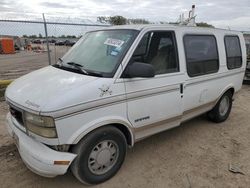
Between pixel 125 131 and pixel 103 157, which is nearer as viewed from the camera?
pixel 103 157

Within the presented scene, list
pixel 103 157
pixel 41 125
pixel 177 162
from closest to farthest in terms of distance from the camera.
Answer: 1. pixel 41 125
2. pixel 103 157
3. pixel 177 162

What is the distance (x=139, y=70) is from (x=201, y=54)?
1786 millimetres

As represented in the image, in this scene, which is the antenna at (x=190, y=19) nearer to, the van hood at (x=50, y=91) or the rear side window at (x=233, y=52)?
the rear side window at (x=233, y=52)

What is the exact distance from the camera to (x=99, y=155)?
298cm

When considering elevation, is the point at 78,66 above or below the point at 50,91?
above

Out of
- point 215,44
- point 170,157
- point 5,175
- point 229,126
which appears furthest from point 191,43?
point 5,175

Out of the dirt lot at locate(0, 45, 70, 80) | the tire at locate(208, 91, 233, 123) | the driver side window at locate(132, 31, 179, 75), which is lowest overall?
the dirt lot at locate(0, 45, 70, 80)

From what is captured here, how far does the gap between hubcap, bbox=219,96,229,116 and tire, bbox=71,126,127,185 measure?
289 cm

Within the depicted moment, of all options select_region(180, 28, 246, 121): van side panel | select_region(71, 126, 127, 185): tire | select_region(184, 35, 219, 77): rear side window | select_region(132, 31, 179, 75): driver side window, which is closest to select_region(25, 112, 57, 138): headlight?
select_region(71, 126, 127, 185): tire

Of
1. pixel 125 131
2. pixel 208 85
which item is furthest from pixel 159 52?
pixel 208 85

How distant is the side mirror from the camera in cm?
287

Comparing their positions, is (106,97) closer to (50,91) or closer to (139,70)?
(139,70)

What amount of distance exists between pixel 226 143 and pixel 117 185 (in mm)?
2336

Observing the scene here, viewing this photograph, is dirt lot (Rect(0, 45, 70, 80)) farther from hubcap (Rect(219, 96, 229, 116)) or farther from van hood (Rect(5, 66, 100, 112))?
van hood (Rect(5, 66, 100, 112))
